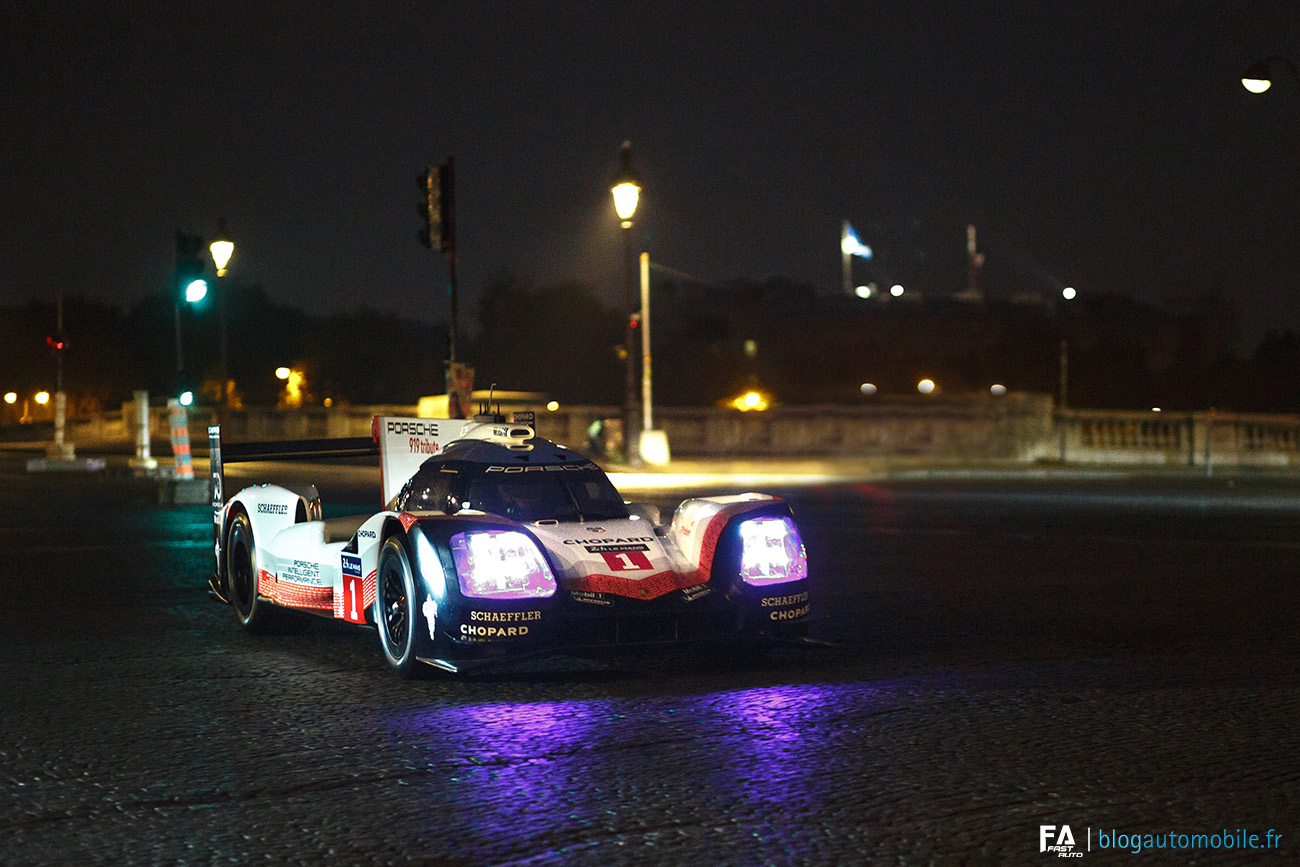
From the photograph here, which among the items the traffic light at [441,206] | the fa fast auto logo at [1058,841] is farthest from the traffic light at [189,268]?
the fa fast auto logo at [1058,841]

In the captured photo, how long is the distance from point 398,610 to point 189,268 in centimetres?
1797

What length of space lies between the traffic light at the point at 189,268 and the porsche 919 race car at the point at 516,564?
50.2ft

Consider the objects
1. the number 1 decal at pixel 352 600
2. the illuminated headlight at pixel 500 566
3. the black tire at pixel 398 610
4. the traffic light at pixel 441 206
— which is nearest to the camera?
the illuminated headlight at pixel 500 566

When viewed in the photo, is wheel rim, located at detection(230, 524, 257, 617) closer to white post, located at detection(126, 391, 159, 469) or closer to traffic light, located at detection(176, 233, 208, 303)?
traffic light, located at detection(176, 233, 208, 303)

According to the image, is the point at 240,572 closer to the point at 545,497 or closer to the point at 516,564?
the point at 545,497

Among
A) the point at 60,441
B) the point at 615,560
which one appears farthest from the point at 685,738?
the point at 60,441

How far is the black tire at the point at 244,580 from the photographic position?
959 cm

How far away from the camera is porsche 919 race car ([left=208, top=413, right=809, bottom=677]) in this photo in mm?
7699

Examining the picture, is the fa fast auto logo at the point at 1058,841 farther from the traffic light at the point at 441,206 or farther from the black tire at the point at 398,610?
the traffic light at the point at 441,206

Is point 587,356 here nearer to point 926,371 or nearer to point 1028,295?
point 926,371

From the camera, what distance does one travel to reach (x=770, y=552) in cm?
848

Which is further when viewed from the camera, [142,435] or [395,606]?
[142,435]

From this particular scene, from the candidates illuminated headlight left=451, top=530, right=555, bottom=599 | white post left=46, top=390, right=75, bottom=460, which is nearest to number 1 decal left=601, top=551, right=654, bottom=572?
illuminated headlight left=451, top=530, right=555, bottom=599

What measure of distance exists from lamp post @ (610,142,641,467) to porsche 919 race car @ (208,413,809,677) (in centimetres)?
2205
